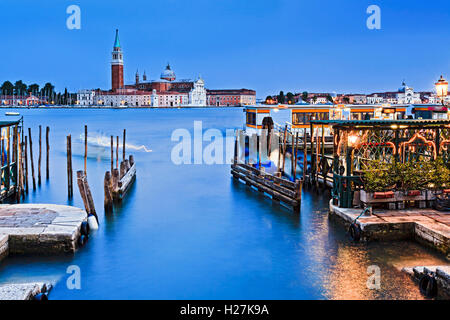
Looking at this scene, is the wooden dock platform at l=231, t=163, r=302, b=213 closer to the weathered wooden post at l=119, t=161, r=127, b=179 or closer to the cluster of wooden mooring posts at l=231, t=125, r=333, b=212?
the cluster of wooden mooring posts at l=231, t=125, r=333, b=212

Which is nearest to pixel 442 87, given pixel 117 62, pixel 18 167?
pixel 18 167

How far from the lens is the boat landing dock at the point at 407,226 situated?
9555 mm

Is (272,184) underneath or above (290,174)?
above

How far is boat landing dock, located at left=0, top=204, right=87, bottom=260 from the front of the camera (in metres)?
9.48

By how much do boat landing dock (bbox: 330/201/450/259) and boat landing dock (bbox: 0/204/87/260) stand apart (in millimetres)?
6265

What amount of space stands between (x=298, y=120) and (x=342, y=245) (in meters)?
23.5

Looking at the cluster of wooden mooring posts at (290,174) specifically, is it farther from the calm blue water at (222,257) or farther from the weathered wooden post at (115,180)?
the weathered wooden post at (115,180)

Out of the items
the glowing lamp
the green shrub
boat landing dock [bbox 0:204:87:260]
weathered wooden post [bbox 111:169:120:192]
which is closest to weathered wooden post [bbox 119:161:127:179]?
weathered wooden post [bbox 111:169:120:192]

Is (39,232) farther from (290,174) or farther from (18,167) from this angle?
(290,174)

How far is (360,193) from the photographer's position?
1146 cm

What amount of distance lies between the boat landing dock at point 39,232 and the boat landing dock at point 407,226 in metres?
6.26

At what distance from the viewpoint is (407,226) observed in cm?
1036

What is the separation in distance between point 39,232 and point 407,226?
7.84 meters
